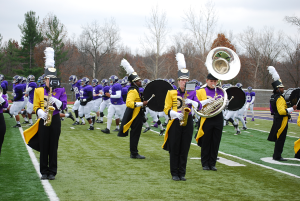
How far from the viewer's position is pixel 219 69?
648 cm

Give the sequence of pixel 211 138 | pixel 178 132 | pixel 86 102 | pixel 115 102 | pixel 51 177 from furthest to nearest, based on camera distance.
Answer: pixel 86 102 → pixel 115 102 → pixel 211 138 → pixel 178 132 → pixel 51 177

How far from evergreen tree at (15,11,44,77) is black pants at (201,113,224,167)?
37247mm

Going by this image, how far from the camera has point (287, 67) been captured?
156ft

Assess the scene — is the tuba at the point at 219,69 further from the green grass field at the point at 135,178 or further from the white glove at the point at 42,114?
the white glove at the point at 42,114

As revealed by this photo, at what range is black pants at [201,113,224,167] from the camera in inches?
265

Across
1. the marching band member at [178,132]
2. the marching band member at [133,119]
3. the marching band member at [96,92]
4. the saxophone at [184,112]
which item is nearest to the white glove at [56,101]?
the marching band member at [178,132]

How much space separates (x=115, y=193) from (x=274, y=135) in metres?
5.11

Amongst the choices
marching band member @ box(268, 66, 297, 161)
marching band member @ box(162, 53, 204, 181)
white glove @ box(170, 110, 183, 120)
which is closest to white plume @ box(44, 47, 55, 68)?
marching band member @ box(162, 53, 204, 181)

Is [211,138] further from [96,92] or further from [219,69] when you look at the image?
[96,92]

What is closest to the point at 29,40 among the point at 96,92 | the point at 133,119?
the point at 96,92

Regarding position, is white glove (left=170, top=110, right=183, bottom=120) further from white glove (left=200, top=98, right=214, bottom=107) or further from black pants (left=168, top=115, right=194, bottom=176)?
white glove (left=200, top=98, right=214, bottom=107)

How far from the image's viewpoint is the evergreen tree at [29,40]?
134ft

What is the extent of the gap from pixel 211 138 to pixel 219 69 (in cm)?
154

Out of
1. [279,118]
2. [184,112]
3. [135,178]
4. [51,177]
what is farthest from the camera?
[279,118]
